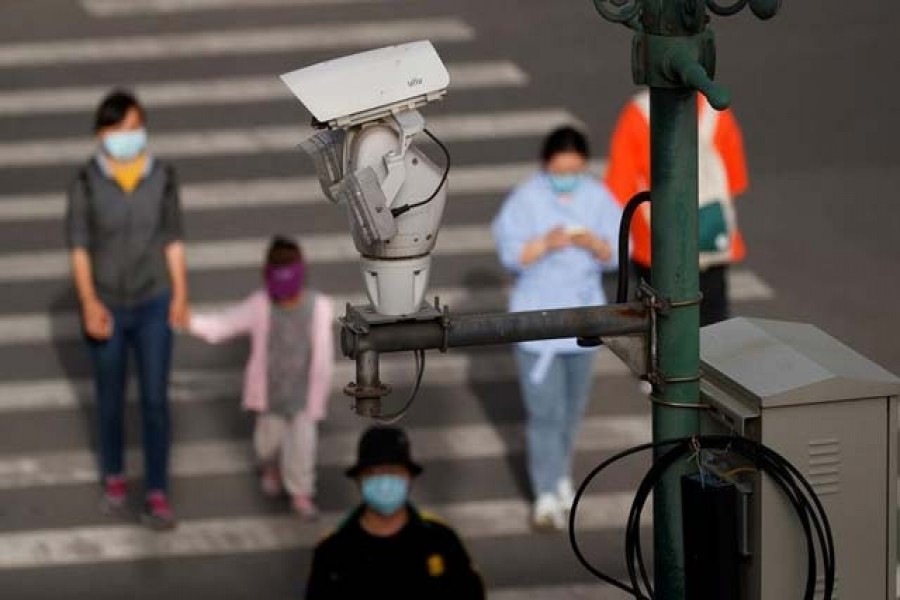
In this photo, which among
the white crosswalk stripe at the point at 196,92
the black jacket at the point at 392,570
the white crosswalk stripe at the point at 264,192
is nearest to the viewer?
the black jacket at the point at 392,570

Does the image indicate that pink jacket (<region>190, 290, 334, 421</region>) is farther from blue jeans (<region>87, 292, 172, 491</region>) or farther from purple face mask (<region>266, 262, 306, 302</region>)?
blue jeans (<region>87, 292, 172, 491</region>)

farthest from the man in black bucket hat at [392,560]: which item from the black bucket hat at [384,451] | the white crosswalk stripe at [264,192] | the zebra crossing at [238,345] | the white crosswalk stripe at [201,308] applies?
the white crosswalk stripe at [264,192]

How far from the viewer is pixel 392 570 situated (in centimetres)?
987

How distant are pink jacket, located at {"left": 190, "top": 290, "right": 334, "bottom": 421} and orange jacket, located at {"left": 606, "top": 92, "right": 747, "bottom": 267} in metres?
1.88

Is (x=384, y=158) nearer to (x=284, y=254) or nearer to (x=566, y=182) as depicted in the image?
(x=284, y=254)

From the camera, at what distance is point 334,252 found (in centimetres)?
1642

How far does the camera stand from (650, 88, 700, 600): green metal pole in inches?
265

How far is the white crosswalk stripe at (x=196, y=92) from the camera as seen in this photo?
1889cm

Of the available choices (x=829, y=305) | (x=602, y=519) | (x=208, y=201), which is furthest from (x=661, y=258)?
(x=208, y=201)

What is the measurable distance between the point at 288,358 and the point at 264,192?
14.6 feet

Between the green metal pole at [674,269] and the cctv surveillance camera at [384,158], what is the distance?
2.04 ft

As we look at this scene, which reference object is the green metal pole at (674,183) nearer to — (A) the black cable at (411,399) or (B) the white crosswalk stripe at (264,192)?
(A) the black cable at (411,399)

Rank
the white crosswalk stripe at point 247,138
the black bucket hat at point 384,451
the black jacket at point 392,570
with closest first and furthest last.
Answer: the black jacket at point 392,570 < the black bucket hat at point 384,451 < the white crosswalk stripe at point 247,138

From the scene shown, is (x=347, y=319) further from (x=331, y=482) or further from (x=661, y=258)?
(x=331, y=482)
